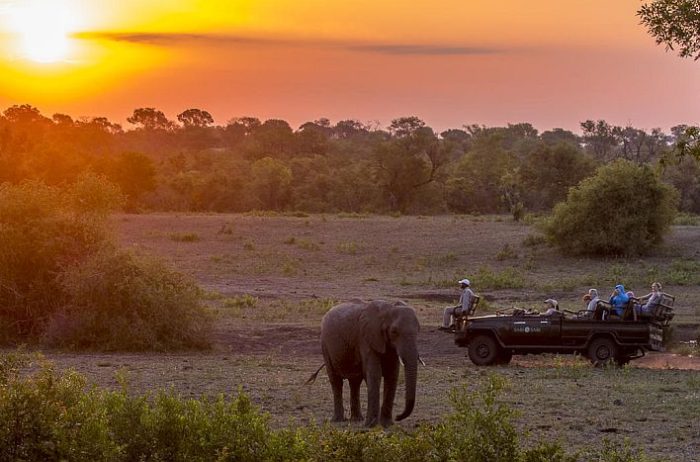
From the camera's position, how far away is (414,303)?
1291 inches

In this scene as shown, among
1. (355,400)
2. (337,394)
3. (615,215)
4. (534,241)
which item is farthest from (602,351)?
(534,241)

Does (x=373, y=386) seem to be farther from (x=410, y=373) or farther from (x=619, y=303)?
(x=619, y=303)

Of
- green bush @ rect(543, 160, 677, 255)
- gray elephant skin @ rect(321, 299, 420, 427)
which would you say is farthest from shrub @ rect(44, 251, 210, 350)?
green bush @ rect(543, 160, 677, 255)

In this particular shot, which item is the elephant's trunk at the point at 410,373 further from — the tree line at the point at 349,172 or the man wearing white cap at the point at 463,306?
the tree line at the point at 349,172

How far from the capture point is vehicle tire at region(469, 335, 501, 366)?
2250 cm

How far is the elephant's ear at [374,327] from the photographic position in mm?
14891

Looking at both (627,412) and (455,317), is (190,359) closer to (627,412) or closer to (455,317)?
(455,317)

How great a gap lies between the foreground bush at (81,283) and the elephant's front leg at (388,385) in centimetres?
1000

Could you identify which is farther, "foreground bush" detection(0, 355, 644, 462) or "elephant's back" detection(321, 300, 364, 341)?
"elephant's back" detection(321, 300, 364, 341)

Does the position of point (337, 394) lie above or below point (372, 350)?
below

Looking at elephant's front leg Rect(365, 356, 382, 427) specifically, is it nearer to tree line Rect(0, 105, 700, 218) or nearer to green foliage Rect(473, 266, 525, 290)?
green foliage Rect(473, 266, 525, 290)

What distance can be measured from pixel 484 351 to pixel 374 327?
8076 mm

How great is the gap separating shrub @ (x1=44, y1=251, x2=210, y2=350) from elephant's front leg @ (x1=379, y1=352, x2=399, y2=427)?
9989mm

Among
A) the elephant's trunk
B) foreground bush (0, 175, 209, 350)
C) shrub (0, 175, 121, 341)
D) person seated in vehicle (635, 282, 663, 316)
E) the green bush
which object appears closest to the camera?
the elephant's trunk
